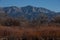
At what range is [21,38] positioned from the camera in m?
8.73

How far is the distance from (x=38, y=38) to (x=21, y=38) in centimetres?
87

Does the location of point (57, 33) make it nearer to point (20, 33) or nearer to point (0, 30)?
point (20, 33)

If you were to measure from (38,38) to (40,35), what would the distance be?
21cm

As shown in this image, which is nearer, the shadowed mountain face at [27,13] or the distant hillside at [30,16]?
the distant hillside at [30,16]

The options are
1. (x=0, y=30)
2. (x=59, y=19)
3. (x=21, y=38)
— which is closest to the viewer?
(x=21, y=38)

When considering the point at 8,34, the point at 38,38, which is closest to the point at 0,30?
the point at 8,34

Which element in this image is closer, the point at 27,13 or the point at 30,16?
the point at 30,16

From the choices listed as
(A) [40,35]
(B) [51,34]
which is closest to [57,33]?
(B) [51,34]

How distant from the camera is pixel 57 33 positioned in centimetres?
918

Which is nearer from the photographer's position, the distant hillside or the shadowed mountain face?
the distant hillside

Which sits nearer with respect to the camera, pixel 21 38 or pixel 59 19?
pixel 21 38

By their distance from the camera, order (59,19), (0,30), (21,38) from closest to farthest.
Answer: (21,38) → (0,30) → (59,19)

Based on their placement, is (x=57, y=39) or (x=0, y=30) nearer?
(x=57, y=39)

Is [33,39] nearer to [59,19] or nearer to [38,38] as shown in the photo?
[38,38]
